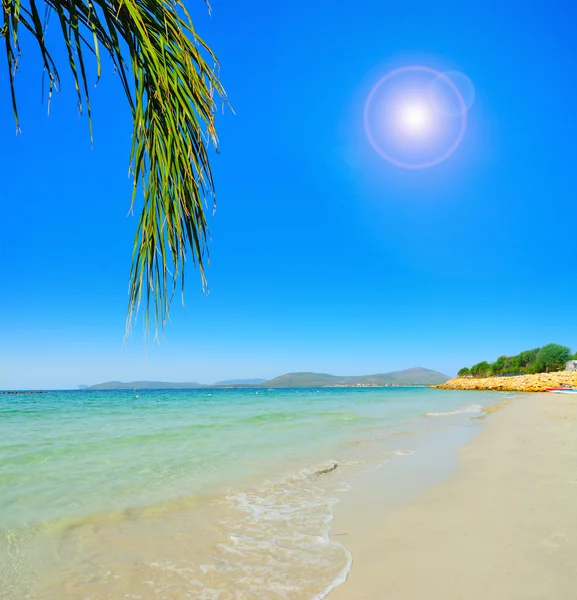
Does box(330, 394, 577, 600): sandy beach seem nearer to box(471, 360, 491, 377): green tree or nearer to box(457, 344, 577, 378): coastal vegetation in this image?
box(457, 344, 577, 378): coastal vegetation

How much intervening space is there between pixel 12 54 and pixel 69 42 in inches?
7.0

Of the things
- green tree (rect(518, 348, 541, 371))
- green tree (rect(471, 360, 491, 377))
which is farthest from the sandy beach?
green tree (rect(471, 360, 491, 377))

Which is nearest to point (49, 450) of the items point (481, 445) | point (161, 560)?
point (161, 560)

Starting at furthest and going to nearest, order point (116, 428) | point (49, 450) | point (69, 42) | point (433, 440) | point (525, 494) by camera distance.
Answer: point (116, 428) < point (433, 440) < point (49, 450) < point (525, 494) < point (69, 42)

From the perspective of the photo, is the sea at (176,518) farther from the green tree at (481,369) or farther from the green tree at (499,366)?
the green tree at (481,369)

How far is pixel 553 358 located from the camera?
212 feet

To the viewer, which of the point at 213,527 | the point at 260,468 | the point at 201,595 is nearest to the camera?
the point at 201,595

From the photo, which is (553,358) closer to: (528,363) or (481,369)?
(528,363)

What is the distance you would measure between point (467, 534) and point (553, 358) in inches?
2962

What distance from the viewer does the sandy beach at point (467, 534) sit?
238cm

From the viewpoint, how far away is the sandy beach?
7.79 feet

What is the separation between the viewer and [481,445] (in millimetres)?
7902

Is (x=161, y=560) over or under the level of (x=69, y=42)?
under

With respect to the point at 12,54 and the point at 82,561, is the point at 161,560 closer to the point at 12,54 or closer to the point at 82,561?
the point at 82,561
